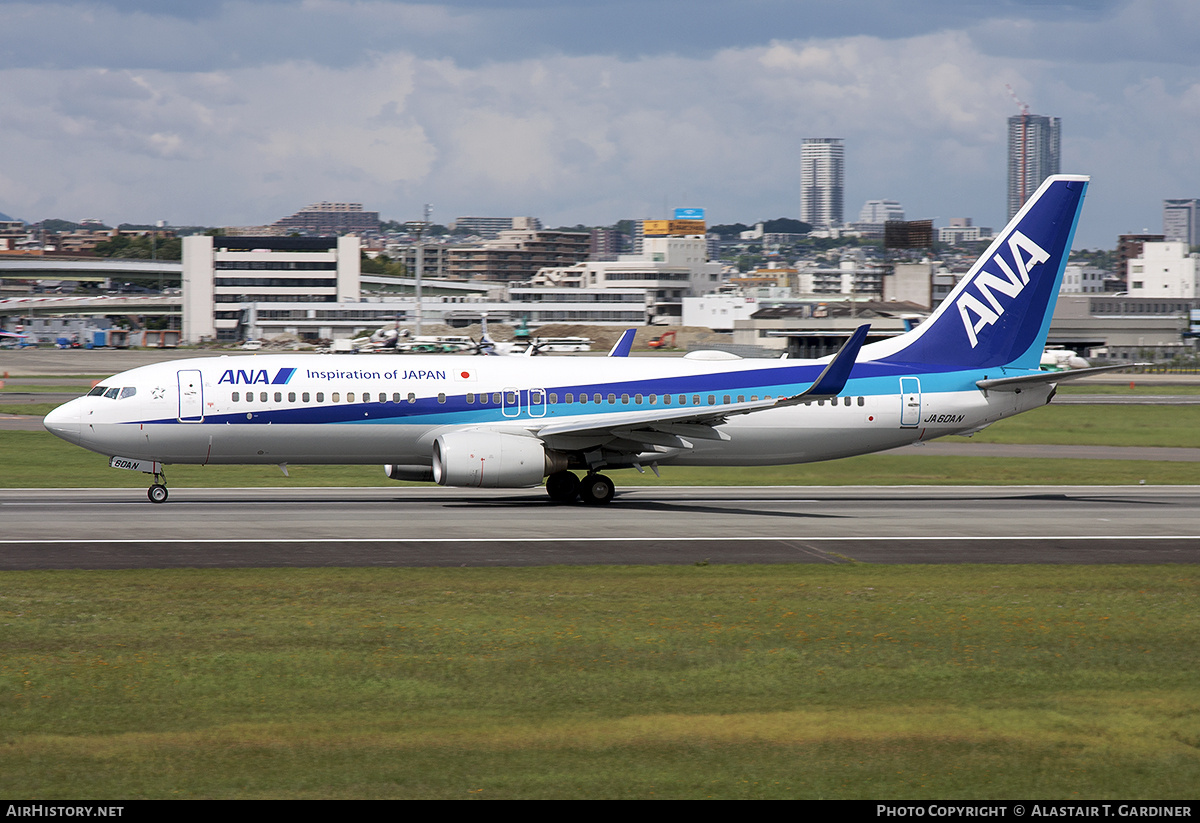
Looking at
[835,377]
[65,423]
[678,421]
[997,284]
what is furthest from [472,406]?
[997,284]

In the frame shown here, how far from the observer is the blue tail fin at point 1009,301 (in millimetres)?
40469

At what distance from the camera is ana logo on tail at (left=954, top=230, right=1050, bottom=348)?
4053 centimetres

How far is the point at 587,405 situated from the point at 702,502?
4902mm

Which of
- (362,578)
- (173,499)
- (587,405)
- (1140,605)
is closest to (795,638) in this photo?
(1140,605)

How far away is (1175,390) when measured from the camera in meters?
105

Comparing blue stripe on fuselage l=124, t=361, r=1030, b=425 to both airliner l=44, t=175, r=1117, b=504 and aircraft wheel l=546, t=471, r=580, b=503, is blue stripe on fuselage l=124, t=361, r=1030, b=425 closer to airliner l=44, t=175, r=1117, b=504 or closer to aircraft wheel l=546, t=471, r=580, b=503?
airliner l=44, t=175, r=1117, b=504

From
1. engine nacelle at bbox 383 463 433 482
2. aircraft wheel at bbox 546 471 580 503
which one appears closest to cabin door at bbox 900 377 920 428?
aircraft wheel at bbox 546 471 580 503

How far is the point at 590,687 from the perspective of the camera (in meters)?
15.4

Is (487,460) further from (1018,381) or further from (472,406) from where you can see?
(1018,381)

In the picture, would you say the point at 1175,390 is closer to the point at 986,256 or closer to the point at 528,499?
the point at 986,256

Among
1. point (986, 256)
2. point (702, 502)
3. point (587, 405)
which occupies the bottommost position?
point (702, 502)

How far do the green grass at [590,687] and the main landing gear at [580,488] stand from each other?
13.5 meters

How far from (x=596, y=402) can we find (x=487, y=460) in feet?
15.9

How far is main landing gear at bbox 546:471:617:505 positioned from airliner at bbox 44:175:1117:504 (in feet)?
0.17
